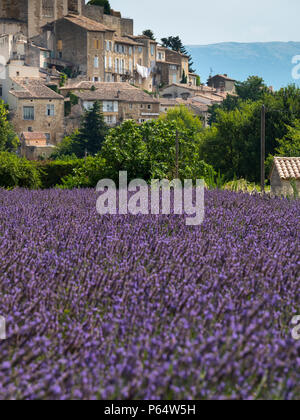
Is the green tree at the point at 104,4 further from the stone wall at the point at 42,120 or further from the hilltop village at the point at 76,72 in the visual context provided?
the stone wall at the point at 42,120

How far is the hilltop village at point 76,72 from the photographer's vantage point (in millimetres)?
73188

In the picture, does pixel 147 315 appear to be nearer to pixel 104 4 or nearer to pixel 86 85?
pixel 86 85

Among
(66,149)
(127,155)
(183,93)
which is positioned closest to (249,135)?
(127,155)

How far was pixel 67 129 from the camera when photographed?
250 ft

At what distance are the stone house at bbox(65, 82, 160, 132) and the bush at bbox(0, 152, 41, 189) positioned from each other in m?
57.2

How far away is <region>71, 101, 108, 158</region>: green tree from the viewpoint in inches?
2559

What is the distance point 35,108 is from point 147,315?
236ft

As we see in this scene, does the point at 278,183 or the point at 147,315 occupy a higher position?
the point at 147,315

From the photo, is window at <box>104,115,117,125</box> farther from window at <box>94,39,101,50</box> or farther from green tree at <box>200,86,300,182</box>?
green tree at <box>200,86,300,182</box>

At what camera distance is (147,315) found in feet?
8.82

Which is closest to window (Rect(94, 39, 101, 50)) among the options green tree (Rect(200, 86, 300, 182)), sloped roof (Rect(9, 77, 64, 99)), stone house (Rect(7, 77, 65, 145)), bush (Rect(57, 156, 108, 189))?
stone house (Rect(7, 77, 65, 145))

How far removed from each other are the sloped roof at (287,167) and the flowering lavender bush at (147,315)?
16.6 metres

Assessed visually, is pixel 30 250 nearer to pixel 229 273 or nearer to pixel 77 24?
pixel 229 273

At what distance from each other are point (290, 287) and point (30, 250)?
5.33 feet
